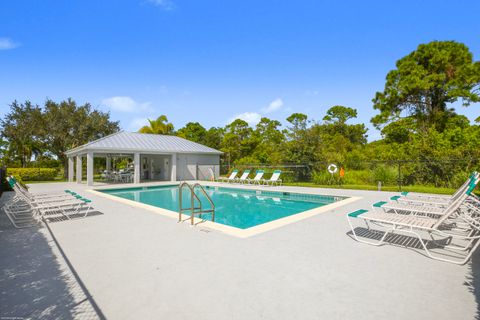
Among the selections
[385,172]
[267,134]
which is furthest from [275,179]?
[267,134]

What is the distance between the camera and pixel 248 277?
330cm

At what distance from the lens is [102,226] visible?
607cm

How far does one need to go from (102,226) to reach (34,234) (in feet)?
4.17

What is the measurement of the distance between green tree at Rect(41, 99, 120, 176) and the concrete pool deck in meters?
25.3

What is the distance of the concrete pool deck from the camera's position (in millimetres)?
2590

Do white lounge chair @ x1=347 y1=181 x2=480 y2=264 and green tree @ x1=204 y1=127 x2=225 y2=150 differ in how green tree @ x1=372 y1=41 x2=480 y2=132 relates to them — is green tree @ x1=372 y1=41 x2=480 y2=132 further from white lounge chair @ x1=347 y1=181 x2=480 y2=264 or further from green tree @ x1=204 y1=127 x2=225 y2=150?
white lounge chair @ x1=347 y1=181 x2=480 y2=264

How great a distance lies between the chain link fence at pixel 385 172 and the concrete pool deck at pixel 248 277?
9.95m

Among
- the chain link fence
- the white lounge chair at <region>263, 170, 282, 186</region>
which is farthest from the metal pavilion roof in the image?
the white lounge chair at <region>263, 170, 282, 186</region>

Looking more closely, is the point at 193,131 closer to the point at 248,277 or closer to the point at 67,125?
the point at 67,125

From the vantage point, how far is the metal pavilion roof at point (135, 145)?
56.7 ft

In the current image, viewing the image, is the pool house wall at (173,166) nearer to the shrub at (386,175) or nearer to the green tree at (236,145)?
the green tree at (236,145)

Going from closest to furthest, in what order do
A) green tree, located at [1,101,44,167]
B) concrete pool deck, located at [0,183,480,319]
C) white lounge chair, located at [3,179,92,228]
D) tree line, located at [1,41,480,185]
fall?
concrete pool deck, located at [0,183,480,319] < white lounge chair, located at [3,179,92,228] < tree line, located at [1,41,480,185] < green tree, located at [1,101,44,167]

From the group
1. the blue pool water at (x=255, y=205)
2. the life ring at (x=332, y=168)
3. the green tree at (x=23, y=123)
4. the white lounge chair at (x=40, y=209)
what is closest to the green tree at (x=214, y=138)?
the green tree at (x=23, y=123)

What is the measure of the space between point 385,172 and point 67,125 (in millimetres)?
29080
